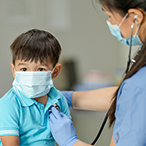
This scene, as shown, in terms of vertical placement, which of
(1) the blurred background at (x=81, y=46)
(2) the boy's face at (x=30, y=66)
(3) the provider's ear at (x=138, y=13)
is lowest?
(1) the blurred background at (x=81, y=46)

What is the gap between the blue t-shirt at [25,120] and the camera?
1.10 meters

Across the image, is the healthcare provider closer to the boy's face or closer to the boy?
the boy

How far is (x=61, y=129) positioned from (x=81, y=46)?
61.5 inches

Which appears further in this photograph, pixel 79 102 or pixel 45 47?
pixel 79 102

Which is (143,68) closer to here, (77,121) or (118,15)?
(118,15)

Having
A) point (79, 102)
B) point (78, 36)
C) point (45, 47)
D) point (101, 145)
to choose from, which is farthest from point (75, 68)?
point (45, 47)

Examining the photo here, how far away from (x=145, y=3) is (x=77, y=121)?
6.36ft

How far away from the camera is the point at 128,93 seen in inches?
36.5

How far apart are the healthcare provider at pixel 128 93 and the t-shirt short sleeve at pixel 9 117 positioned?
0.18 m

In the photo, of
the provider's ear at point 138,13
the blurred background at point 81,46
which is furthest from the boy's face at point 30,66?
the blurred background at point 81,46

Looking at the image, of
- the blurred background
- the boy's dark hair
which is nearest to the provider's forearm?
the boy's dark hair

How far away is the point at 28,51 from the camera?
3.88 feet

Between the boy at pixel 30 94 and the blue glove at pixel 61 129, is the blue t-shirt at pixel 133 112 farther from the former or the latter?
the boy at pixel 30 94

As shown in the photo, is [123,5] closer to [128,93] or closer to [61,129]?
[128,93]
